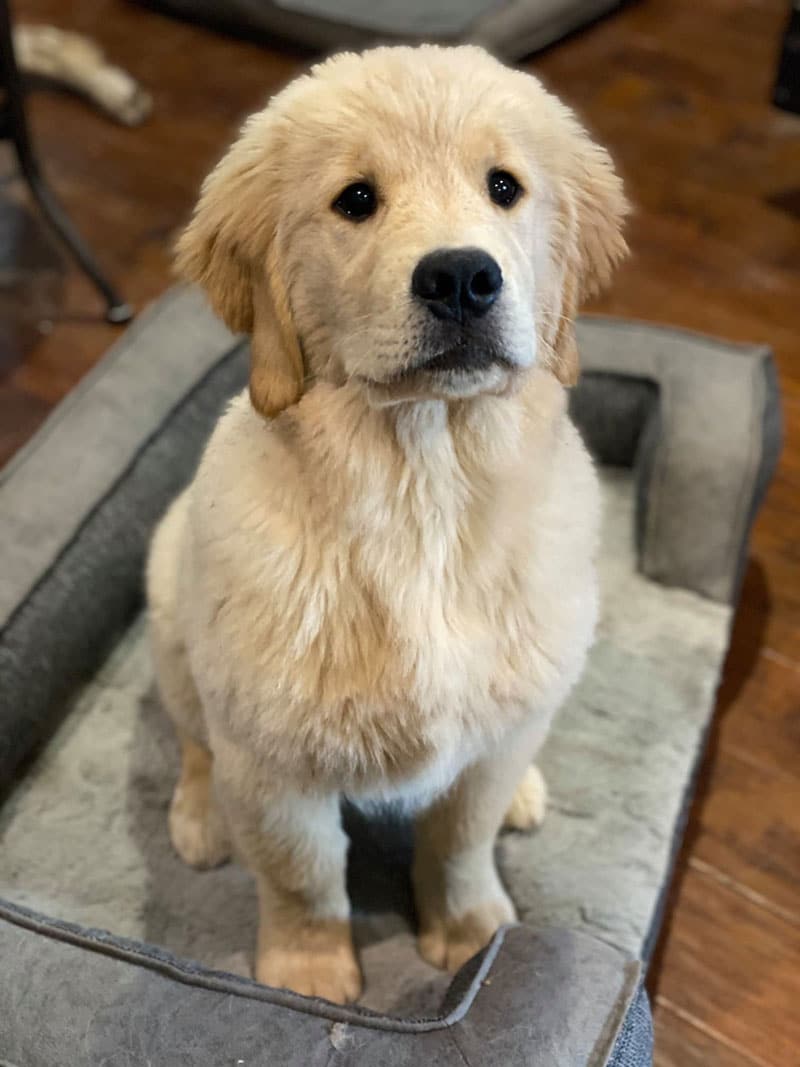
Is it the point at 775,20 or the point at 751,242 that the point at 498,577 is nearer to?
the point at 751,242

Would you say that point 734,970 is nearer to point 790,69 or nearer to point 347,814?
point 347,814

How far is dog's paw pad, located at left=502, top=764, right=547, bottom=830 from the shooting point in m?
1.52

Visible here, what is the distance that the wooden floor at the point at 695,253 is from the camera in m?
1.53

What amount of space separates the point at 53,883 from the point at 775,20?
3.18 metres

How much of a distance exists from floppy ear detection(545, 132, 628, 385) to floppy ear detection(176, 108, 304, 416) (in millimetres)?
258

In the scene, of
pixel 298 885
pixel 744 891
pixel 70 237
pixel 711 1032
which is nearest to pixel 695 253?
pixel 70 237

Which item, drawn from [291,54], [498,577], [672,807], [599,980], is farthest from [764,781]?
[291,54]

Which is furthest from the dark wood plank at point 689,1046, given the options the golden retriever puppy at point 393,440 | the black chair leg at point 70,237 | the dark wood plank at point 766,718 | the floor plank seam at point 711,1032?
the black chair leg at point 70,237

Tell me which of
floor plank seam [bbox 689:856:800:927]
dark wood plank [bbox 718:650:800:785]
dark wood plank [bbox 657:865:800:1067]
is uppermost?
dark wood plank [bbox 718:650:800:785]

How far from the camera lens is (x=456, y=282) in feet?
2.81

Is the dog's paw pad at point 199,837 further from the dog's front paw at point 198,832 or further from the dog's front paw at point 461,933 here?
the dog's front paw at point 461,933

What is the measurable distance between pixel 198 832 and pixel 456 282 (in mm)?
926

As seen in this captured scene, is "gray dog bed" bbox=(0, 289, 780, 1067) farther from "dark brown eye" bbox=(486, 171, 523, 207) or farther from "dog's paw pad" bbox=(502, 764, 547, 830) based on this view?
"dark brown eye" bbox=(486, 171, 523, 207)

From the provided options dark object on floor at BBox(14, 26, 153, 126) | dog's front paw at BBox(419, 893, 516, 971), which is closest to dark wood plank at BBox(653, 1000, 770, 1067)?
dog's front paw at BBox(419, 893, 516, 971)
